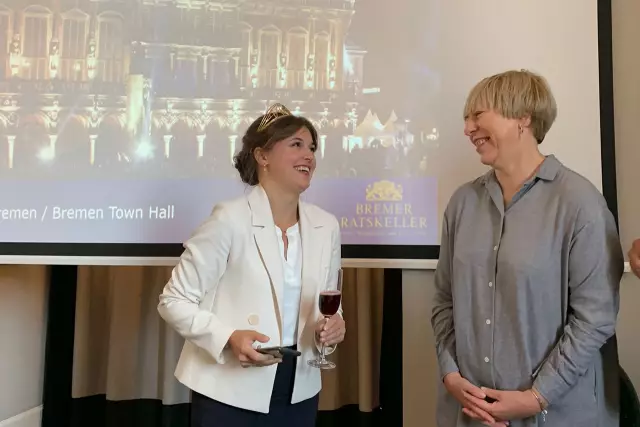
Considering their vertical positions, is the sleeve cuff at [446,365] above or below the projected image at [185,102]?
below

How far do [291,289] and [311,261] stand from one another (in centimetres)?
10

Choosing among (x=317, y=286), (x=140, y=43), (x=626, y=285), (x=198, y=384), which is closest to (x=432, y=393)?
(x=626, y=285)

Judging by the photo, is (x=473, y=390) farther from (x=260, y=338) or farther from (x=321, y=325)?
(x=260, y=338)

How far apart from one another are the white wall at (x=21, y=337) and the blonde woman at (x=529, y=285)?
2323 millimetres

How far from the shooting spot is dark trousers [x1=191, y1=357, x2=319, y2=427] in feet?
4.82

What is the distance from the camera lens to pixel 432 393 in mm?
2330

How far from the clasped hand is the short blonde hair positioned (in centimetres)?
67

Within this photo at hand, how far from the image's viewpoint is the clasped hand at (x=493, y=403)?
1295 mm

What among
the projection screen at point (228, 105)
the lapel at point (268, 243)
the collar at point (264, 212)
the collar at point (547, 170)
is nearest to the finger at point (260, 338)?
the lapel at point (268, 243)

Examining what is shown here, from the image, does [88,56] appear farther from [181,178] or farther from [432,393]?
[432,393]

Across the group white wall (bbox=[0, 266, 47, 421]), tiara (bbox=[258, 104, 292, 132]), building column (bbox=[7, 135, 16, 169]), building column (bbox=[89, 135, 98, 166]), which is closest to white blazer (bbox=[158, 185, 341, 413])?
tiara (bbox=[258, 104, 292, 132])

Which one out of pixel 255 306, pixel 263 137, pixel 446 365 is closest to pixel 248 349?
pixel 255 306

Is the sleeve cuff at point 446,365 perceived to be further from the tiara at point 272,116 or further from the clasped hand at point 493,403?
→ the tiara at point 272,116

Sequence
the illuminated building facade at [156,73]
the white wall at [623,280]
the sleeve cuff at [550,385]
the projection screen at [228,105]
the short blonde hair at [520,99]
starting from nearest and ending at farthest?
1. the sleeve cuff at [550,385]
2. the short blonde hair at [520,99]
3. the white wall at [623,280]
4. the projection screen at [228,105]
5. the illuminated building facade at [156,73]
